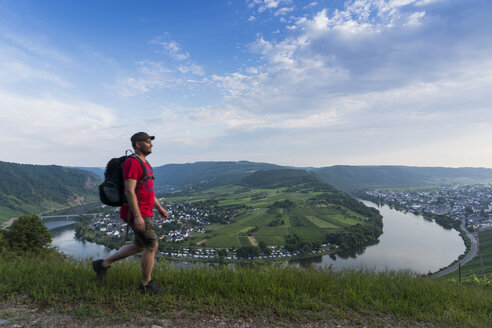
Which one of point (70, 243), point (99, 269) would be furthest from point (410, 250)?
point (70, 243)

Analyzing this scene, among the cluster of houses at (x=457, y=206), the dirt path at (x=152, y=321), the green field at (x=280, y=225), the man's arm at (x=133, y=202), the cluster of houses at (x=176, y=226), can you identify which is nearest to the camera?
the dirt path at (x=152, y=321)

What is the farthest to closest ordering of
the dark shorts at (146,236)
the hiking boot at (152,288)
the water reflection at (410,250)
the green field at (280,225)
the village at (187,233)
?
the green field at (280,225) → the village at (187,233) → the water reflection at (410,250) → the hiking boot at (152,288) → the dark shorts at (146,236)

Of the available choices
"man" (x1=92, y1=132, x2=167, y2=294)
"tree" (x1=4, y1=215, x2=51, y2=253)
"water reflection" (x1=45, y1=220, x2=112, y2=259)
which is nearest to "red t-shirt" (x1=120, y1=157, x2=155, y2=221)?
"man" (x1=92, y1=132, x2=167, y2=294)

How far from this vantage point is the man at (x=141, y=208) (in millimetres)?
3012

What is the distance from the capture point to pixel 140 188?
319 cm

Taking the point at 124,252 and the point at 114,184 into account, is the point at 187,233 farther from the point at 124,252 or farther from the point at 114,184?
the point at 114,184

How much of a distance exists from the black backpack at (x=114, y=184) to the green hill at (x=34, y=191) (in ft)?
498

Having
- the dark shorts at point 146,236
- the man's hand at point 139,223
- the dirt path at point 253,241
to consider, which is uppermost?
the man's hand at point 139,223

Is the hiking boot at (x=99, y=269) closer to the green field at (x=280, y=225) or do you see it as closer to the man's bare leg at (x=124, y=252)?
the man's bare leg at (x=124, y=252)

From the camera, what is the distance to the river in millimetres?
46484

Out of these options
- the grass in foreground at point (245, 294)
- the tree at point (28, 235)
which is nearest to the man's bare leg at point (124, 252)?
the grass in foreground at point (245, 294)

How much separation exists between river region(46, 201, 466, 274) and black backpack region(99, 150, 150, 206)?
123ft

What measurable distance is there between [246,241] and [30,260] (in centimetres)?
5752

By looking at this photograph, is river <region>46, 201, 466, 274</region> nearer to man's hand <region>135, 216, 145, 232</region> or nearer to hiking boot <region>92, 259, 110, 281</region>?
hiking boot <region>92, 259, 110, 281</region>
